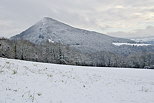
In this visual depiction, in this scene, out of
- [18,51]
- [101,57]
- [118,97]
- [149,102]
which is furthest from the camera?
[101,57]

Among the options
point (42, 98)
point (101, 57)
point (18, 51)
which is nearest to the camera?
point (42, 98)

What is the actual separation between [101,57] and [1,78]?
140877 mm

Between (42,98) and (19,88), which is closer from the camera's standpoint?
(42,98)

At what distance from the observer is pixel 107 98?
13.8 meters

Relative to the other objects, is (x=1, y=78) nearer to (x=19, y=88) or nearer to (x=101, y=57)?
(x=19, y=88)

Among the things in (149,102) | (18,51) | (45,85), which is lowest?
(149,102)

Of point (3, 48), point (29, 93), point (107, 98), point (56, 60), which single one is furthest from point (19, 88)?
point (56, 60)

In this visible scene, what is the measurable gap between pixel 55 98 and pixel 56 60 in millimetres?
78576

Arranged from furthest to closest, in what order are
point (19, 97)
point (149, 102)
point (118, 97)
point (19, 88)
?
point (118, 97) → point (149, 102) → point (19, 88) → point (19, 97)

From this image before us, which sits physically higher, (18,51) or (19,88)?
(18,51)

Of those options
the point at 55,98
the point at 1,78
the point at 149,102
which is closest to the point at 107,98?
the point at 149,102

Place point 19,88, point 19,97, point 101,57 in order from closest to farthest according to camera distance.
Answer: point 19,97
point 19,88
point 101,57

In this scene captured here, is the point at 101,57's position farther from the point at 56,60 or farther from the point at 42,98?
the point at 42,98

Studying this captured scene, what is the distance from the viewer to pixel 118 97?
569 inches
